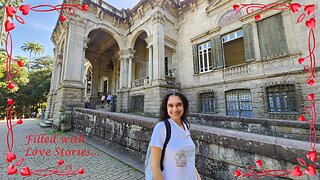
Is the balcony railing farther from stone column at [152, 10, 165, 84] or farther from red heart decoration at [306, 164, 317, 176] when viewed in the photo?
red heart decoration at [306, 164, 317, 176]

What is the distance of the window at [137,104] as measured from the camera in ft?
40.0

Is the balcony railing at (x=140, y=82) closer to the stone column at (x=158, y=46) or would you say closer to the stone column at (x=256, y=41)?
the stone column at (x=158, y=46)

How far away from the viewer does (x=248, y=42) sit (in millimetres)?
9211

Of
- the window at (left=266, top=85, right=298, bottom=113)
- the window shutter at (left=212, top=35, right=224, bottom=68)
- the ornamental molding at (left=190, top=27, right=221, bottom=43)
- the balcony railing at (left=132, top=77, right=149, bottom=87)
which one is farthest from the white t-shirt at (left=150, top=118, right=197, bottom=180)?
the ornamental molding at (left=190, top=27, right=221, bottom=43)

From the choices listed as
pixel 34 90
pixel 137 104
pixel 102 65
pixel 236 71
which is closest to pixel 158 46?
pixel 137 104

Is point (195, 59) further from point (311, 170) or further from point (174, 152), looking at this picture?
point (174, 152)

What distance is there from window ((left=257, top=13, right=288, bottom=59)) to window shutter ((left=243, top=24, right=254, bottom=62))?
460mm

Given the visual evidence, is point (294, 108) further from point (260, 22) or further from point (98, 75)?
point (98, 75)

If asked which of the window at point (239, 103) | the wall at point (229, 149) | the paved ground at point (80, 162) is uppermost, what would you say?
the window at point (239, 103)

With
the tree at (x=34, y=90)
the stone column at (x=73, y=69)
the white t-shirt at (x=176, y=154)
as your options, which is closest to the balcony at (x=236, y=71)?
the white t-shirt at (x=176, y=154)

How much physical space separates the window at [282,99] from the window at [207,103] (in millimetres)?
3196

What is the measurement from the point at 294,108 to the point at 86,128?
10.4 meters

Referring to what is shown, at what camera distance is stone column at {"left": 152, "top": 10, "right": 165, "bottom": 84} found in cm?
1111

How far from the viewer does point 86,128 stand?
7.39 metres
